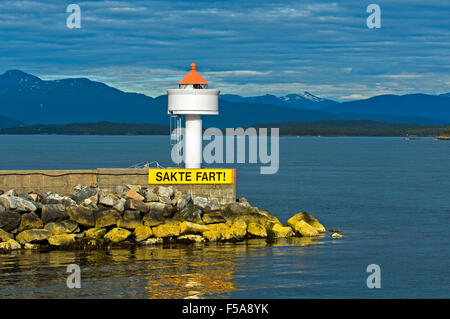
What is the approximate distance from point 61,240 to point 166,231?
13.5 feet

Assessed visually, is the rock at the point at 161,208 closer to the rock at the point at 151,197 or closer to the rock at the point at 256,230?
the rock at the point at 151,197

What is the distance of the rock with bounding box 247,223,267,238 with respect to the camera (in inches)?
1211

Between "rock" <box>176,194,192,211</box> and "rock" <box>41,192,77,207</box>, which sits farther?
"rock" <box>176,194,192,211</box>

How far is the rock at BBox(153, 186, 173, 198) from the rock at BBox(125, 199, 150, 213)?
1.36 meters

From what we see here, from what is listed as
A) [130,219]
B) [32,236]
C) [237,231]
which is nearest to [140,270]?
[130,219]

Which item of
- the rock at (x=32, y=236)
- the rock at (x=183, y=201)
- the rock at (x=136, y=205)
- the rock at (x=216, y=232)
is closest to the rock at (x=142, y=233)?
the rock at (x=136, y=205)

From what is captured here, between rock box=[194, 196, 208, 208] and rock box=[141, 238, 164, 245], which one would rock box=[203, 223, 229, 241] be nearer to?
rock box=[194, 196, 208, 208]

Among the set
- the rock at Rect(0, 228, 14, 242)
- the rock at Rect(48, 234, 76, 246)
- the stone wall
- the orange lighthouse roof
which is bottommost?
the rock at Rect(48, 234, 76, 246)

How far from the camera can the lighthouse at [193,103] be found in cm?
3288

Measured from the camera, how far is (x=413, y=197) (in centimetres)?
5412

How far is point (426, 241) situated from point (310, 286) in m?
11.0

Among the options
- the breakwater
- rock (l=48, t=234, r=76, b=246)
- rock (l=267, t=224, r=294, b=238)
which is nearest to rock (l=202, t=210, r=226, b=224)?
the breakwater
